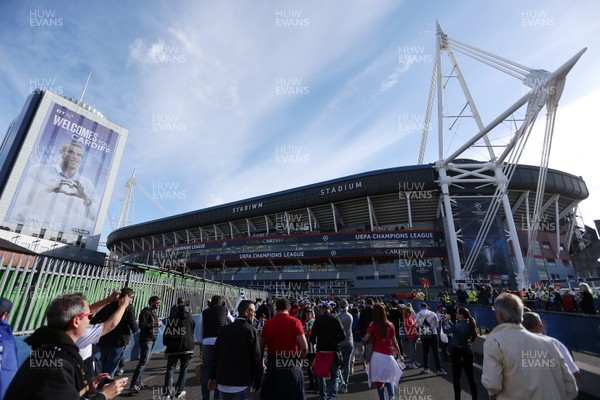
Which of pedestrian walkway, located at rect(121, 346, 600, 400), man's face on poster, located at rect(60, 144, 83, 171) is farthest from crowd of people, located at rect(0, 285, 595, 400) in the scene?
man's face on poster, located at rect(60, 144, 83, 171)

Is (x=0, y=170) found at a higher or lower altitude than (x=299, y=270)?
higher

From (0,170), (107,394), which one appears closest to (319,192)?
(107,394)

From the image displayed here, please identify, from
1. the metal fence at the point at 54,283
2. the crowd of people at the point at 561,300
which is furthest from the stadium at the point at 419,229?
the metal fence at the point at 54,283

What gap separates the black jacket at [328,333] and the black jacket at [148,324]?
356cm

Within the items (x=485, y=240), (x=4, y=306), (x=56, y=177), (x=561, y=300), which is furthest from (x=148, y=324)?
(x=56, y=177)

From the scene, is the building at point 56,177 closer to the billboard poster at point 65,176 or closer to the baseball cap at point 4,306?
the billboard poster at point 65,176

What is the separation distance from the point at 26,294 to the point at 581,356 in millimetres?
11831

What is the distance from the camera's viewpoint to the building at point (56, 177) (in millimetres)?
39969

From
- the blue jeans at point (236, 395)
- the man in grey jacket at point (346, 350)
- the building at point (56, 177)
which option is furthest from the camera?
the building at point (56, 177)

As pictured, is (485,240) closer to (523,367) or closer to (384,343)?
(384,343)

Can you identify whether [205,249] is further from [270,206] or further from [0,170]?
[0,170]

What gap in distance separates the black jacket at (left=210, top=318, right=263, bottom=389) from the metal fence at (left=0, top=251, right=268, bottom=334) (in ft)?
14.7

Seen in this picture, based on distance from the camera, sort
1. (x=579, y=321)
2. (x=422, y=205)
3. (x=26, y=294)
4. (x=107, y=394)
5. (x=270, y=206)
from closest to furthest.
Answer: (x=107, y=394)
(x=26, y=294)
(x=579, y=321)
(x=422, y=205)
(x=270, y=206)

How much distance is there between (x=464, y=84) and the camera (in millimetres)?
36656
